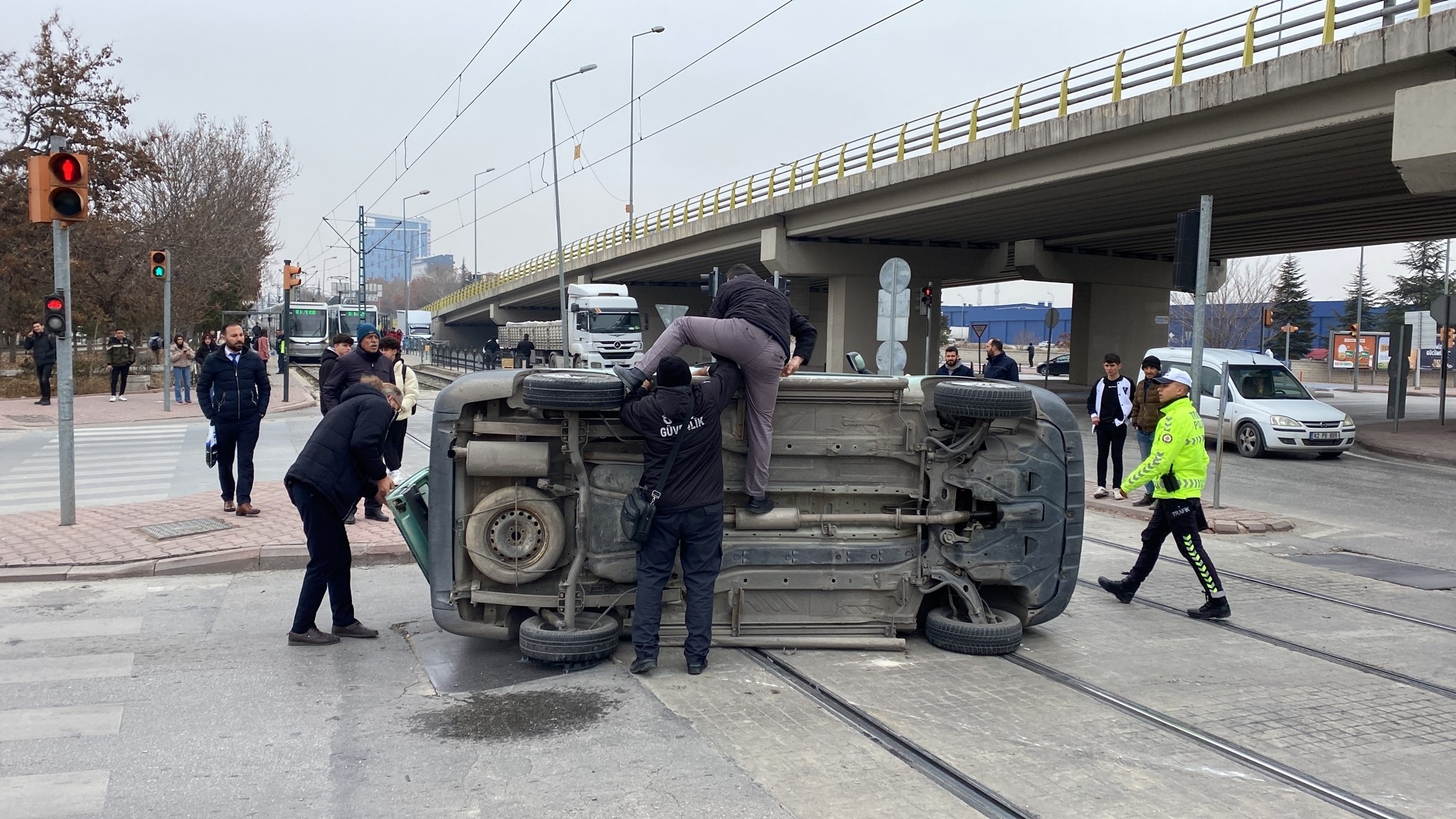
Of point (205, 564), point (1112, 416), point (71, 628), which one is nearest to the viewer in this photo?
point (71, 628)

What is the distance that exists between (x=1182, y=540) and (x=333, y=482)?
204 inches

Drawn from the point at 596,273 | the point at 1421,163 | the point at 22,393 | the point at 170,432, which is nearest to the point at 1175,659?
the point at 1421,163

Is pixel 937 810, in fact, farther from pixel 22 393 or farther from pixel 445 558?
pixel 22 393

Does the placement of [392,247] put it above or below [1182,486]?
above

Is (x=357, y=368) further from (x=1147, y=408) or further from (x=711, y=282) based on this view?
(x=711, y=282)

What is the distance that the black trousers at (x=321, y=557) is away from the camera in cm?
591

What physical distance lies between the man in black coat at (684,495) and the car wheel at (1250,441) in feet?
46.7

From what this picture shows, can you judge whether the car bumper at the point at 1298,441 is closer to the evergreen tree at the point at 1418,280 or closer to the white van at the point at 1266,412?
the white van at the point at 1266,412

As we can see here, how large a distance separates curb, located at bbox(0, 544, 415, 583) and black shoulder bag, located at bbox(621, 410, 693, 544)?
3615 mm

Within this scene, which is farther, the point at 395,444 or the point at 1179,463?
the point at 395,444

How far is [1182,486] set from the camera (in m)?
7.00

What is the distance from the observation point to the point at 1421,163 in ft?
50.7

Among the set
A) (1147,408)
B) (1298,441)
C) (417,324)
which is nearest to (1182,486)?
(1147,408)

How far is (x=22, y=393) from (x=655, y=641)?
1046 inches
